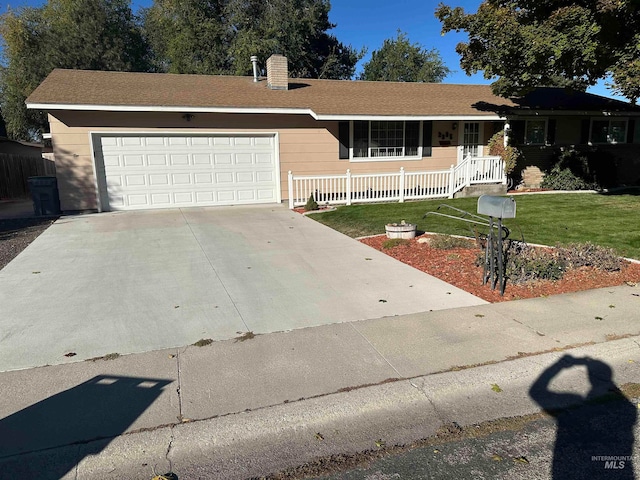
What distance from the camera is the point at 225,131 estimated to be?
13352 mm

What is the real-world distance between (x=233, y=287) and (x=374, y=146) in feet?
33.2

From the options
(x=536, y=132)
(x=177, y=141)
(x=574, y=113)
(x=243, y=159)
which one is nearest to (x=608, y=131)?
(x=574, y=113)

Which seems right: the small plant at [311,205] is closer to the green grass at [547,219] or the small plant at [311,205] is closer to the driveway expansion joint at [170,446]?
the green grass at [547,219]

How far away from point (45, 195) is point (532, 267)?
1227 centimetres

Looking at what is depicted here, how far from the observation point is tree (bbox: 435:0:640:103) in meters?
9.74

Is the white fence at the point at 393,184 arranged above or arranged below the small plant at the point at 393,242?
above

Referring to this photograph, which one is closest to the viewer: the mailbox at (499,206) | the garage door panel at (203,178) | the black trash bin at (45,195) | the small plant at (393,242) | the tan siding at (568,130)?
the mailbox at (499,206)

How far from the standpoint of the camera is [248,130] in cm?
1358

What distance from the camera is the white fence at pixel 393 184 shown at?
44.4 ft

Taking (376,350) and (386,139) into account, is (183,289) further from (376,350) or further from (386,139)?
(386,139)

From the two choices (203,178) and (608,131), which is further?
(608,131)

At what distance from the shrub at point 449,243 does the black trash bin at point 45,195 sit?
10373 millimetres

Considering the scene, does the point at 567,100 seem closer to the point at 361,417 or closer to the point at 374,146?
the point at 374,146

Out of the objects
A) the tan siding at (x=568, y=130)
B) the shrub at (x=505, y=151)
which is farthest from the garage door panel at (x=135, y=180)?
the tan siding at (x=568, y=130)
